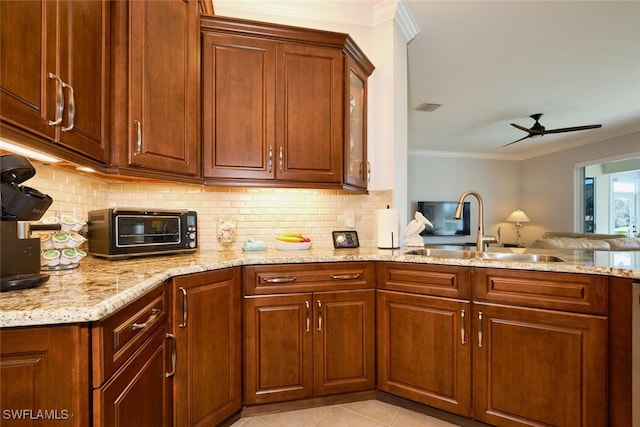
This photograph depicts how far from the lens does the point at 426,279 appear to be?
1883mm

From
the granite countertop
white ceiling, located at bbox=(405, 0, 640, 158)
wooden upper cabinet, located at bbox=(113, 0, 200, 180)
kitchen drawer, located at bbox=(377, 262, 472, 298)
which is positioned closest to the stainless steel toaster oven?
the granite countertop

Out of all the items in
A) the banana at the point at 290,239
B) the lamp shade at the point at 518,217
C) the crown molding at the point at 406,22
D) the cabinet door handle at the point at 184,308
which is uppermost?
the crown molding at the point at 406,22

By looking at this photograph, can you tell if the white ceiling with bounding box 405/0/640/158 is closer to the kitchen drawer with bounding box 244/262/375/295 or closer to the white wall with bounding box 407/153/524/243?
the white wall with bounding box 407/153/524/243

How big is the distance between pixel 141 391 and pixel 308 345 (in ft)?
3.14

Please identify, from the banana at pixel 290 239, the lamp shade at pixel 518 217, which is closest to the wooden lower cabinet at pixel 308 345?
the banana at pixel 290 239

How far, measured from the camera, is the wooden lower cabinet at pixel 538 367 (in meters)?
1.50

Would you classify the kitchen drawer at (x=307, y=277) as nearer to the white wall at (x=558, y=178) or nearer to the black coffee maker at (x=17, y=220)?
the black coffee maker at (x=17, y=220)

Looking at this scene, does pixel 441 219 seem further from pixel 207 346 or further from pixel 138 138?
pixel 138 138

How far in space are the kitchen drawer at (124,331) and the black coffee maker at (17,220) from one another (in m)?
0.30

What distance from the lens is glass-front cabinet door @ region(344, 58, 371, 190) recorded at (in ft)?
7.79

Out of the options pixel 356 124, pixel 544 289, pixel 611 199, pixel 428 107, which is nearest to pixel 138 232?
pixel 356 124

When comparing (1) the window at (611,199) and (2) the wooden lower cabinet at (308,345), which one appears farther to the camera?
(1) the window at (611,199)

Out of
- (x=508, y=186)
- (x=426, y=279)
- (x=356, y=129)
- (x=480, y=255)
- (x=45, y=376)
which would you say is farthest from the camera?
(x=508, y=186)

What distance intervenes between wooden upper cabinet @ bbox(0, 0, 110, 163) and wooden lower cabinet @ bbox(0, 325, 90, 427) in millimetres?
611
